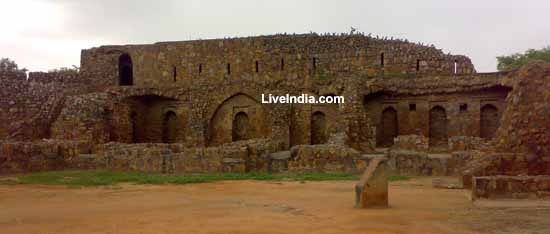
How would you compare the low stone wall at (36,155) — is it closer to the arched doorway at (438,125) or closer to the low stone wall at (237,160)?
the low stone wall at (237,160)

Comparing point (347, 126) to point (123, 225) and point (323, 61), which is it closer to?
point (323, 61)

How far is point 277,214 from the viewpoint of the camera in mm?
10266

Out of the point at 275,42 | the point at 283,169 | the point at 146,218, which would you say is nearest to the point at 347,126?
the point at 283,169

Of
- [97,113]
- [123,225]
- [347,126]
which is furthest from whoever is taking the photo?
[97,113]

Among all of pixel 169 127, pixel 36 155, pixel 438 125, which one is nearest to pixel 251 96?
pixel 169 127

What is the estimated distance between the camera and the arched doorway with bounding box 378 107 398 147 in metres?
26.7

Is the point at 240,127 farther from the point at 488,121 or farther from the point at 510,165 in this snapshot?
the point at 510,165

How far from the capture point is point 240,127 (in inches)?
1140

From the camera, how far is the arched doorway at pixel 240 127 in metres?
28.7

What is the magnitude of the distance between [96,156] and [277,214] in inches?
489

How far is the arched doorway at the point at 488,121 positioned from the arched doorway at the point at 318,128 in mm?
6577

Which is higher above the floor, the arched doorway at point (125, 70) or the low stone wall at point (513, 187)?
the arched doorway at point (125, 70)

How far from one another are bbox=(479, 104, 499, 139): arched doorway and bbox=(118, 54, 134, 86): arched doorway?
1834 cm

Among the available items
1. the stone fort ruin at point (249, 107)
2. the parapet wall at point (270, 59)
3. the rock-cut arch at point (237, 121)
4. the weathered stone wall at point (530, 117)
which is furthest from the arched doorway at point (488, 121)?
the weathered stone wall at point (530, 117)
